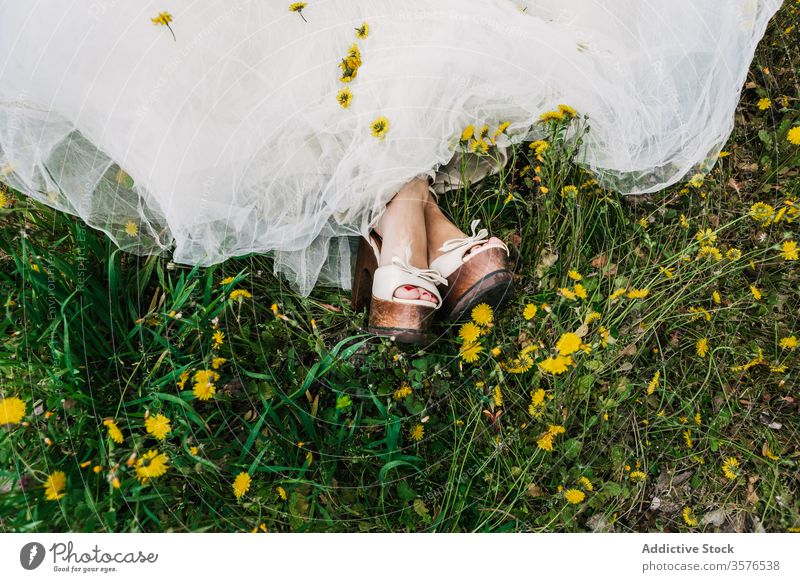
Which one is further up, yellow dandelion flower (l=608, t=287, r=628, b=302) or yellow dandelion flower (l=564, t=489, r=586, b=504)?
yellow dandelion flower (l=608, t=287, r=628, b=302)

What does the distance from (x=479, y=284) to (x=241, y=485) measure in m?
0.71

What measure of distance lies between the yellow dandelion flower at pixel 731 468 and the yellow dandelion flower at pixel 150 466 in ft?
4.36

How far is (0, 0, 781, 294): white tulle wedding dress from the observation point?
1.06 m

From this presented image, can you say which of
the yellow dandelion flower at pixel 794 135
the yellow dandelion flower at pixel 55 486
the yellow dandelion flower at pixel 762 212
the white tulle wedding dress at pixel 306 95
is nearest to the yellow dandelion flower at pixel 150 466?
the yellow dandelion flower at pixel 55 486

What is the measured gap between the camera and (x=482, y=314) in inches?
51.8

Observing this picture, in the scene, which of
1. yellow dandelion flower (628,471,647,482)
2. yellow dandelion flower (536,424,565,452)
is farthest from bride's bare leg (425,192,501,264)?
yellow dandelion flower (628,471,647,482)

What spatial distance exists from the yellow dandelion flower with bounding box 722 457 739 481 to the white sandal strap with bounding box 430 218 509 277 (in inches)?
30.8

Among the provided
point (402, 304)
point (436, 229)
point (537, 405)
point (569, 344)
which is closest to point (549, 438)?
point (537, 405)

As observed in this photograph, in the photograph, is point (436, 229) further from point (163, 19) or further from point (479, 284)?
point (163, 19)

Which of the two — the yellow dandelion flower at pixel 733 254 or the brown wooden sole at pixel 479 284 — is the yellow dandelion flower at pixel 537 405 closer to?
the brown wooden sole at pixel 479 284

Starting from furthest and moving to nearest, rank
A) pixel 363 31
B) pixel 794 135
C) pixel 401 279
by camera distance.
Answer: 1. pixel 794 135
2. pixel 401 279
3. pixel 363 31
